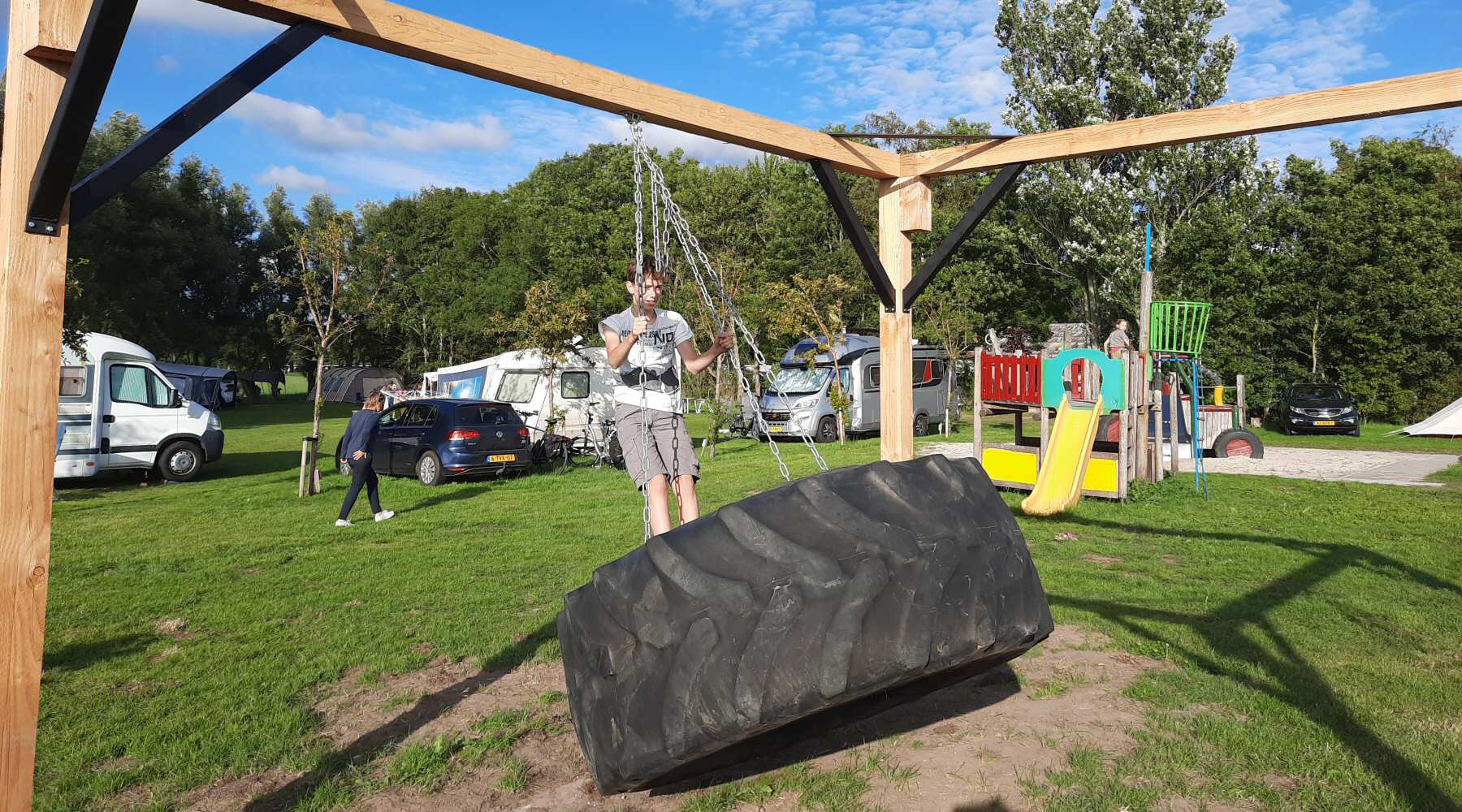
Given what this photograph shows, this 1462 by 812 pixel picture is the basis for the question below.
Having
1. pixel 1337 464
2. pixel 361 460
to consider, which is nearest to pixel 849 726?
pixel 361 460

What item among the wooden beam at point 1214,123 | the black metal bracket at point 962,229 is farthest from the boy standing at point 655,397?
the wooden beam at point 1214,123

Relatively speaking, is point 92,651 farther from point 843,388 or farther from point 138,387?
point 843,388

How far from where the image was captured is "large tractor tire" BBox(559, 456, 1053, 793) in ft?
8.08

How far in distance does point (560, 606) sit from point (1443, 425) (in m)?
22.9

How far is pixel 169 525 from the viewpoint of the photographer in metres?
10.4

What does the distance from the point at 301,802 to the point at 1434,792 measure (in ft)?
12.2

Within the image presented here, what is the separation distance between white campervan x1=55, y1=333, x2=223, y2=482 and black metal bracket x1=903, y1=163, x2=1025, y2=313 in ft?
43.3

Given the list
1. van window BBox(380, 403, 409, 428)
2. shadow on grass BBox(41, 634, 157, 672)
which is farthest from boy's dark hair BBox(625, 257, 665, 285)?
van window BBox(380, 403, 409, 428)

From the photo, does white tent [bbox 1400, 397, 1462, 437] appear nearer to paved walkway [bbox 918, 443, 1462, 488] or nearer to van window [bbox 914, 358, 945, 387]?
paved walkway [bbox 918, 443, 1462, 488]

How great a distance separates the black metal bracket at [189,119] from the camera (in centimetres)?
282

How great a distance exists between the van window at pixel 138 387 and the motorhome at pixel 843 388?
11.4 meters

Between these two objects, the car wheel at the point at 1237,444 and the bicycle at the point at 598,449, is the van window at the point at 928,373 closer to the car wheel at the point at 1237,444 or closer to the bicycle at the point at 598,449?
the car wheel at the point at 1237,444

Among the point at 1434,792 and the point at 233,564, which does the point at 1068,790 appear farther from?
the point at 233,564

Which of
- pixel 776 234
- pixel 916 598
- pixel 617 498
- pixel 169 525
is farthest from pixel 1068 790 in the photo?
pixel 776 234
